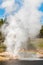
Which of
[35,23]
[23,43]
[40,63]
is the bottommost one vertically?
[40,63]

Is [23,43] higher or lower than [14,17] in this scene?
lower

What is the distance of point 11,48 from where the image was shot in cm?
7238

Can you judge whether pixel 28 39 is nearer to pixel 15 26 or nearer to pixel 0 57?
pixel 15 26

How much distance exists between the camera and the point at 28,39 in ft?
276

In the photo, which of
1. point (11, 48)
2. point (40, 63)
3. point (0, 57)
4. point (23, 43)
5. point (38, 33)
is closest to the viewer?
point (40, 63)

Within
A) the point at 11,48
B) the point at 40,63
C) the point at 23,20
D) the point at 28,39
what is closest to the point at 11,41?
the point at 11,48

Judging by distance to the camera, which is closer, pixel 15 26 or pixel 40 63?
pixel 40 63

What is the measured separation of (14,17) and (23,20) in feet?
9.01

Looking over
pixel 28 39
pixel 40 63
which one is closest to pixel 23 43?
pixel 28 39

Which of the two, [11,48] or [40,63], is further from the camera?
[11,48]

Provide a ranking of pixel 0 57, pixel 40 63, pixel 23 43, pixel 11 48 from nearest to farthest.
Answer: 1. pixel 40 63
2. pixel 0 57
3. pixel 11 48
4. pixel 23 43

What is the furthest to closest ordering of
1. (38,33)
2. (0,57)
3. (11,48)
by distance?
(38,33) < (11,48) < (0,57)

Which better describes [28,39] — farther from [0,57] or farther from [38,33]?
[0,57]

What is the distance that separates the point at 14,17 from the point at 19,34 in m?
5.04
